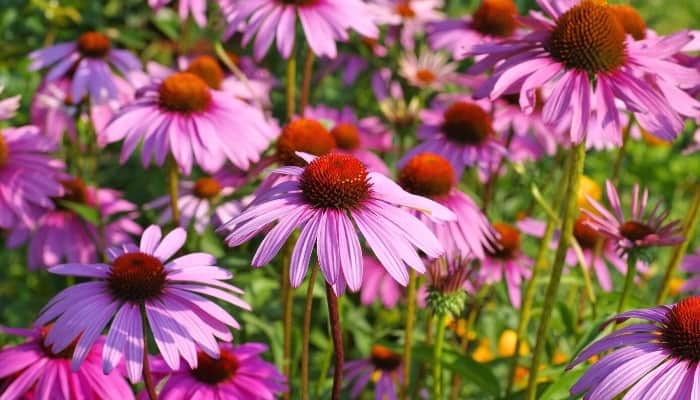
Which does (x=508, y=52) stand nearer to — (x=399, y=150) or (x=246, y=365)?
(x=246, y=365)

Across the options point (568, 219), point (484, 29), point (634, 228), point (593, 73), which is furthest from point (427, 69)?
point (568, 219)

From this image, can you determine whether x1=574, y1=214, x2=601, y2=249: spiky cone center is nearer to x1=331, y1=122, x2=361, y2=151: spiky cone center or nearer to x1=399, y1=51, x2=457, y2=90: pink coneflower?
x1=331, y1=122, x2=361, y2=151: spiky cone center

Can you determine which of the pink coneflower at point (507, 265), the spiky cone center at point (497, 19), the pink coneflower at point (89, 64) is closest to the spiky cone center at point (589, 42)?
the pink coneflower at point (507, 265)

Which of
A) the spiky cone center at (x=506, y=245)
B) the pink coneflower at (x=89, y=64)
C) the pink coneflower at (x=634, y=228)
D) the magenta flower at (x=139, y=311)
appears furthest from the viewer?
the pink coneflower at (x=89, y=64)

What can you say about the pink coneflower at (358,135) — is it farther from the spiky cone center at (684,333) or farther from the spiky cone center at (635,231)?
the spiky cone center at (684,333)

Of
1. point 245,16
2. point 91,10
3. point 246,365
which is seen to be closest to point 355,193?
point 246,365

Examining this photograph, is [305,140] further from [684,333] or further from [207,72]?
[684,333]
